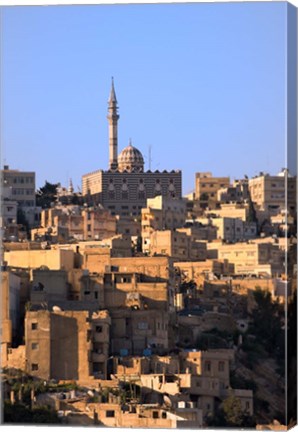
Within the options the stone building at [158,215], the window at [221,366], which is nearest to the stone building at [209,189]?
the stone building at [158,215]

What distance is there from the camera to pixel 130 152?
5228cm

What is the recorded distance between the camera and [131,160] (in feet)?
176

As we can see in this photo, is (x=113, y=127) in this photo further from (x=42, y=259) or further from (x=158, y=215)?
(x=158, y=215)

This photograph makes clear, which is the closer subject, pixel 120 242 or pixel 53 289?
pixel 53 289

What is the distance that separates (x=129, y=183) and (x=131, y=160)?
248 centimetres

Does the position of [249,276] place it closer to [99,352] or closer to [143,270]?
[143,270]

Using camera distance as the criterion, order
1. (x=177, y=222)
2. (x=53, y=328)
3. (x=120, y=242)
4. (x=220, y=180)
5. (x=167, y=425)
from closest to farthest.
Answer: (x=167, y=425) → (x=53, y=328) → (x=120, y=242) → (x=177, y=222) → (x=220, y=180)

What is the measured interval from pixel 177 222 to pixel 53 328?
18457 mm

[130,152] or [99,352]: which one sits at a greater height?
[130,152]

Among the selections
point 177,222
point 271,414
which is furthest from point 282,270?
point 177,222

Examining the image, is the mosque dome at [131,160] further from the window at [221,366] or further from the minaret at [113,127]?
the window at [221,366]

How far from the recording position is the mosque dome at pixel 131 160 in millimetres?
50719

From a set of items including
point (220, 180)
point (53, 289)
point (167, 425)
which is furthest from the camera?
point (220, 180)

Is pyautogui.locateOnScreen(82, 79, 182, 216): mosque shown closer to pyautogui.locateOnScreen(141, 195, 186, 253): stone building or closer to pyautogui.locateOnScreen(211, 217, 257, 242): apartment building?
pyautogui.locateOnScreen(141, 195, 186, 253): stone building
